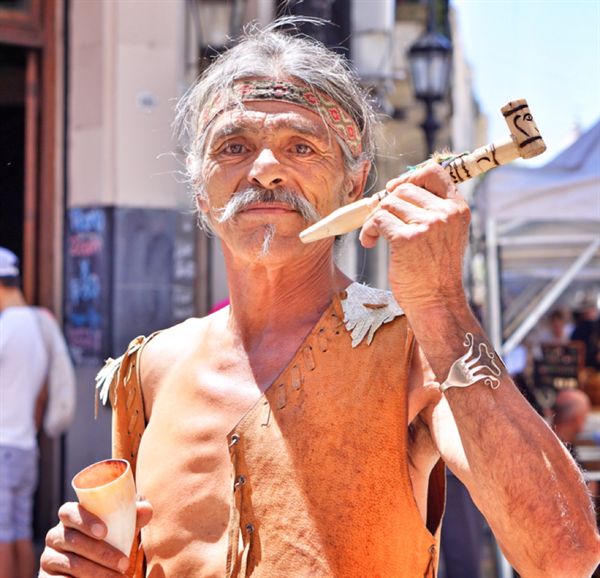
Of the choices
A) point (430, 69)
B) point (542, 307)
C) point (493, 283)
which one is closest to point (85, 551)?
point (493, 283)

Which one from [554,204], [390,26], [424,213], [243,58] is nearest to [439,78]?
[390,26]

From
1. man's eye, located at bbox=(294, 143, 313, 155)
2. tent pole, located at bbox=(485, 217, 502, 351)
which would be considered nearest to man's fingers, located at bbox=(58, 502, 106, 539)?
man's eye, located at bbox=(294, 143, 313, 155)

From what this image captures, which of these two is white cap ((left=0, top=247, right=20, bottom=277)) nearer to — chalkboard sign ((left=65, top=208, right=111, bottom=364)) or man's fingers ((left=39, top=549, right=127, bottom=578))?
chalkboard sign ((left=65, top=208, right=111, bottom=364))

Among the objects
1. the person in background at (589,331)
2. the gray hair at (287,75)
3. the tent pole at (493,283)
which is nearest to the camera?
the gray hair at (287,75)

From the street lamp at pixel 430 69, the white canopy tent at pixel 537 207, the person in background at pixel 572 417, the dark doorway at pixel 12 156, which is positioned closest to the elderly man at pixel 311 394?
the white canopy tent at pixel 537 207

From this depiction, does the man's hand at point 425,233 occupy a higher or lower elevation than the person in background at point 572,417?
higher

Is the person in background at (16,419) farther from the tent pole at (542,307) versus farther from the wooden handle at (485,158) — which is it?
the wooden handle at (485,158)

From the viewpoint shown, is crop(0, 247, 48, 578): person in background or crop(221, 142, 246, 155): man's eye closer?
crop(221, 142, 246, 155): man's eye

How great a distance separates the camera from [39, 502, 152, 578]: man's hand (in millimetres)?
1641

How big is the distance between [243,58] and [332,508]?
39.1 inches

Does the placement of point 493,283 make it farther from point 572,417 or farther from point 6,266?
point 6,266

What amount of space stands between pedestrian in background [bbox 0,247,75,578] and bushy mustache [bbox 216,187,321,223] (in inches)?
136

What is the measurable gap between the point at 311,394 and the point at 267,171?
0.46m

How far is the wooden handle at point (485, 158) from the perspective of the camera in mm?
1427
